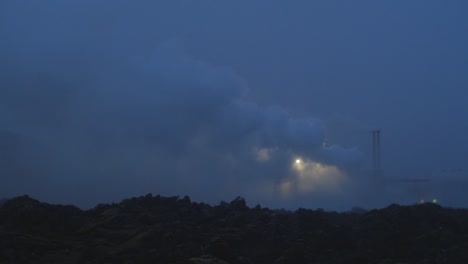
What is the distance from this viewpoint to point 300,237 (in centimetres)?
2286

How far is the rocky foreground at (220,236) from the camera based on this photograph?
1955 cm

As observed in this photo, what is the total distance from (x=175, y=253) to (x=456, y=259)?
886cm

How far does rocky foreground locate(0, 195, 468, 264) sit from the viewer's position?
19547 mm

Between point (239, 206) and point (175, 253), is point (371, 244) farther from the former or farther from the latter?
point (239, 206)

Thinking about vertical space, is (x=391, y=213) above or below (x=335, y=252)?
above

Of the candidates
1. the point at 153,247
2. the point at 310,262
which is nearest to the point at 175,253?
the point at 153,247

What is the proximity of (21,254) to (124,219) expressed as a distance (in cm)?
779

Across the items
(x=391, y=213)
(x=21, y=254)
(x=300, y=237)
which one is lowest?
(x=21, y=254)

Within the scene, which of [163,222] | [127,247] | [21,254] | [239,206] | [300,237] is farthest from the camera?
[239,206]

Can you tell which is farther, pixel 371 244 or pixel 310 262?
pixel 371 244

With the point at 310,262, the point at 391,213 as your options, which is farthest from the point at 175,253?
the point at 391,213

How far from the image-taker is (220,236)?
876 inches

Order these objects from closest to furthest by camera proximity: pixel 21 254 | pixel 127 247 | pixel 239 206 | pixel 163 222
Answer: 1. pixel 21 254
2. pixel 127 247
3. pixel 163 222
4. pixel 239 206

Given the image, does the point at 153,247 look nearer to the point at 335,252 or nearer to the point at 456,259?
the point at 335,252
